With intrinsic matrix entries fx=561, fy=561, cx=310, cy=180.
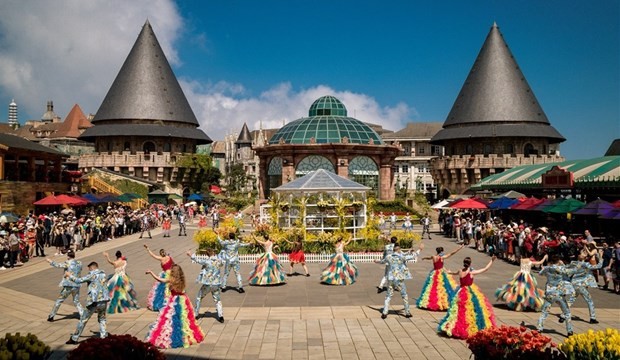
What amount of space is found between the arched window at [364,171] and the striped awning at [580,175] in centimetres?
888

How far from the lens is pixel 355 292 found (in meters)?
15.3

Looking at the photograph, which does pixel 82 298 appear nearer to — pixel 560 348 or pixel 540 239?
pixel 560 348

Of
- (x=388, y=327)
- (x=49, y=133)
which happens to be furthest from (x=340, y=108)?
(x=49, y=133)

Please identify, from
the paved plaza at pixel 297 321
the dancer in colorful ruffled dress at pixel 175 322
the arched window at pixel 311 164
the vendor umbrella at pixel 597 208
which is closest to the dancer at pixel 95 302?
the paved plaza at pixel 297 321

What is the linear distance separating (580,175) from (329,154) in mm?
17149

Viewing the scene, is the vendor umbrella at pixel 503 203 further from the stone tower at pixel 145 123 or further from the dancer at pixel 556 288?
the stone tower at pixel 145 123

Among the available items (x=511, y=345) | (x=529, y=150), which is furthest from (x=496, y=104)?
(x=511, y=345)

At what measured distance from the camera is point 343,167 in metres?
40.1

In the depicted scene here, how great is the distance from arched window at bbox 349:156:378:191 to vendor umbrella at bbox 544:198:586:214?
694 inches

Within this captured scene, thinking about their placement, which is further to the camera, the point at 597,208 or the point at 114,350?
the point at 597,208

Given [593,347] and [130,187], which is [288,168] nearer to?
[130,187]

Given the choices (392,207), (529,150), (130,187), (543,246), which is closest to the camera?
(543,246)

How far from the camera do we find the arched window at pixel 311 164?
40594 millimetres

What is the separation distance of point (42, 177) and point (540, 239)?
33.6 m
